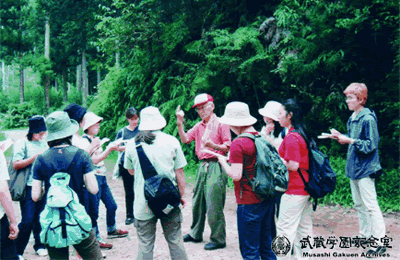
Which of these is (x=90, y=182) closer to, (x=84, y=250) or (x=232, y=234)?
(x=84, y=250)

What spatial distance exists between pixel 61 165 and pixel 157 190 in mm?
1007

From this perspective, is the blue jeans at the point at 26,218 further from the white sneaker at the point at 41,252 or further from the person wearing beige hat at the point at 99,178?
the person wearing beige hat at the point at 99,178

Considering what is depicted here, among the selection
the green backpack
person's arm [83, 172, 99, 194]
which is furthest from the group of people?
the green backpack

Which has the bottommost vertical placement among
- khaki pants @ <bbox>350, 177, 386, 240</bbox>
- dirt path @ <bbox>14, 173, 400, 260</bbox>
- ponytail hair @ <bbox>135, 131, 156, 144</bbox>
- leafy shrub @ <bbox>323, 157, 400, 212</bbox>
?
dirt path @ <bbox>14, 173, 400, 260</bbox>

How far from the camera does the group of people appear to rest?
11.2ft

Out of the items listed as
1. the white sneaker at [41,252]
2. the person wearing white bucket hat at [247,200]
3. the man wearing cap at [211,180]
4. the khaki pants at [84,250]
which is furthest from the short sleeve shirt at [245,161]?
the white sneaker at [41,252]

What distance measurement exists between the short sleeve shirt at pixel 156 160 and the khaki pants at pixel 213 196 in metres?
1.39

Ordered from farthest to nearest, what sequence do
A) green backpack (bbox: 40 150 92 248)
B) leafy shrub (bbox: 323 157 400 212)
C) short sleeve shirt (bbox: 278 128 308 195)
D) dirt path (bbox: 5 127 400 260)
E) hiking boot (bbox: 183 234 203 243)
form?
1. leafy shrub (bbox: 323 157 400 212)
2. hiking boot (bbox: 183 234 203 243)
3. dirt path (bbox: 5 127 400 260)
4. short sleeve shirt (bbox: 278 128 308 195)
5. green backpack (bbox: 40 150 92 248)

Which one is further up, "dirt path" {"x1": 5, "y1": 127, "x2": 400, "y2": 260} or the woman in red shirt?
the woman in red shirt

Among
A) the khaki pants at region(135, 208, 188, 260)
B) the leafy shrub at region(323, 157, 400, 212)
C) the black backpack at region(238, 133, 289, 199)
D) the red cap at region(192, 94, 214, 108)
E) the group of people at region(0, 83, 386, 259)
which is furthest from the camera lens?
the leafy shrub at region(323, 157, 400, 212)

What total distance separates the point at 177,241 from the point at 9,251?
1.76m

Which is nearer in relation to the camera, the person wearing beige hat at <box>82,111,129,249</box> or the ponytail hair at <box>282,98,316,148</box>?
the ponytail hair at <box>282,98,316,148</box>

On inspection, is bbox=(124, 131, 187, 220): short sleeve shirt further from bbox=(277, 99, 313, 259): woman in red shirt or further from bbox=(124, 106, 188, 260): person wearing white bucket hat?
→ bbox=(277, 99, 313, 259): woman in red shirt

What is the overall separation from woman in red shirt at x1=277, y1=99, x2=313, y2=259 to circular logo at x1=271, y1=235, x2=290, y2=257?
5 cm
